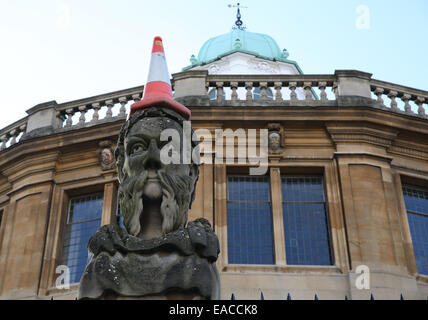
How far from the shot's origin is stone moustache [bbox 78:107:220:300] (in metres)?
4.63

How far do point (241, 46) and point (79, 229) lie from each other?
12.0 metres

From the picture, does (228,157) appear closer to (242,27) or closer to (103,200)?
(103,200)

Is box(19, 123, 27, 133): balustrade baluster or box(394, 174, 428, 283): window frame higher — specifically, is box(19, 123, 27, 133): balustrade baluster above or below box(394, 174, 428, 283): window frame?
above

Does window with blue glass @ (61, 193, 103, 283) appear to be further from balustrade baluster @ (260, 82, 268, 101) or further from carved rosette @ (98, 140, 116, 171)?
balustrade baluster @ (260, 82, 268, 101)

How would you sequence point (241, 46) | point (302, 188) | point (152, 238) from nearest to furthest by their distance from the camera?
point (152, 238) → point (302, 188) → point (241, 46)

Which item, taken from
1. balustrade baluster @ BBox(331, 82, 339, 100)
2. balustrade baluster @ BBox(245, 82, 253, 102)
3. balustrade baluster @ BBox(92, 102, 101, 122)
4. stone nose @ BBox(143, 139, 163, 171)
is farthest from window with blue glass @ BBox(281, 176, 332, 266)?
stone nose @ BBox(143, 139, 163, 171)

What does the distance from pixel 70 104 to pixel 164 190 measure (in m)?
10.8

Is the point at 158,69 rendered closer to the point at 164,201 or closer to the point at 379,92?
the point at 164,201

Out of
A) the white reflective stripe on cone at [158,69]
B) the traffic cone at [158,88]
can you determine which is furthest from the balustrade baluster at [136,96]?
the white reflective stripe on cone at [158,69]

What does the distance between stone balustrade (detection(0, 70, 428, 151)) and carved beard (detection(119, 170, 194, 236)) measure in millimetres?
8696

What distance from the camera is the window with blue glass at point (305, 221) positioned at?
12938 millimetres

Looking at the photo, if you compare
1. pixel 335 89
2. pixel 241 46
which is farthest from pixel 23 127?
pixel 241 46

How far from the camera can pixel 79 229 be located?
14.3 meters

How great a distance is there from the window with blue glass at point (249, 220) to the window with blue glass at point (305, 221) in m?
0.41
